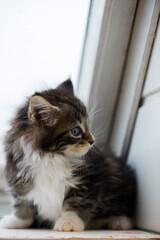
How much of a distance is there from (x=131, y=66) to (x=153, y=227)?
863 mm

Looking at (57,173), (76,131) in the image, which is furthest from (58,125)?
(57,173)

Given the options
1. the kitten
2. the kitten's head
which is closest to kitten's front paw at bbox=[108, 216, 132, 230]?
the kitten

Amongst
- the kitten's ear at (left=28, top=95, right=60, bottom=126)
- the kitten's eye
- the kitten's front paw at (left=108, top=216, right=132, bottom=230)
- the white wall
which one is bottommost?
the kitten's front paw at (left=108, top=216, right=132, bottom=230)

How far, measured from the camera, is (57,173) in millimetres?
1220

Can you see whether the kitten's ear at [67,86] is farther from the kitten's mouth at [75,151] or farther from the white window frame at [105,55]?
the kitten's mouth at [75,151]

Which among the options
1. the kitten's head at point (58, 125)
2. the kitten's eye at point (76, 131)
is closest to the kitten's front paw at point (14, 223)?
the kitten's head at point (58, 125)

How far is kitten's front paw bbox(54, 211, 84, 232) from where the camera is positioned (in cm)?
110

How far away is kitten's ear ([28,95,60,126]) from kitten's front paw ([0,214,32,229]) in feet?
1.64

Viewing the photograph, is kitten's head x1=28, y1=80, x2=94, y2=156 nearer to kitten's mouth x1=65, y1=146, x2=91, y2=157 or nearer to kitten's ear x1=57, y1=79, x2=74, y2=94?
kitten's mouth x1=65, y1=146, x2=91, y2=157

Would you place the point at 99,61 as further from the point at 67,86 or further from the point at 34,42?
the point at 34,42

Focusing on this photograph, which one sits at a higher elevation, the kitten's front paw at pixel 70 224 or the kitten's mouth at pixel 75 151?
the kitten's mouth at pixel 75 151

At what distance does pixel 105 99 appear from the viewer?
1650 millimetres

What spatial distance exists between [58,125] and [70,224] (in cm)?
43

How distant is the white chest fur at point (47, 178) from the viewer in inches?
47.1
